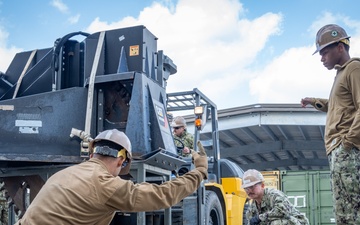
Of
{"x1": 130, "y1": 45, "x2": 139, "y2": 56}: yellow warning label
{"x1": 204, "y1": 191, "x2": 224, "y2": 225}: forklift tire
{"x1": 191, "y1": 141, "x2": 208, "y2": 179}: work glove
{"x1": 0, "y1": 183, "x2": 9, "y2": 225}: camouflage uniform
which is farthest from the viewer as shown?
{"x1": 204, "y1": 191, "x2": 224, "y2": 225}: forklift tire

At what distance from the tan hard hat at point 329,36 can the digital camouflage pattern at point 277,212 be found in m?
2.53

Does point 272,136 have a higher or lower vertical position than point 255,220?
higher

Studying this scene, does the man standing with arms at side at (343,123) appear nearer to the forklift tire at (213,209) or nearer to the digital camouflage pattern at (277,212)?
the digital camouflage pattern at (277,212)

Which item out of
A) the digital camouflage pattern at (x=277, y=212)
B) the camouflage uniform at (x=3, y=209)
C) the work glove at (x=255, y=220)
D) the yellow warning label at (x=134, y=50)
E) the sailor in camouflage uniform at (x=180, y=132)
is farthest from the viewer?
the sailor in camouflage uniform at (x=180, y=132)

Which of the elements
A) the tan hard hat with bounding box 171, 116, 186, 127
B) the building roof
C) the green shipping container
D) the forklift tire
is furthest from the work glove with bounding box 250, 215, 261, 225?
the green shipping container

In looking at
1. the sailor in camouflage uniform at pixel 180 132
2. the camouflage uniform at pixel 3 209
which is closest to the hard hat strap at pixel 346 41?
the sailor in camouflage uniform at pixel 180 132

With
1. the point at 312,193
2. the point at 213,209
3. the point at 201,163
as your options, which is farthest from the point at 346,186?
the point at 312,193

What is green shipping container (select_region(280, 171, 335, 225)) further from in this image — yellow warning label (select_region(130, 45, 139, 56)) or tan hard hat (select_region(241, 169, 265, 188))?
yellow warning label (select_region(130, 45, 139, 56))

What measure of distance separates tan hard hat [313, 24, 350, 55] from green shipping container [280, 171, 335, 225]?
42.3ft

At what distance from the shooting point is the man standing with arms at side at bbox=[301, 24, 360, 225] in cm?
355

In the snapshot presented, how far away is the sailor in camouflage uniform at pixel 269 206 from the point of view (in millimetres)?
5859

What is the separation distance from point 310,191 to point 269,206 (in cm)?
1091

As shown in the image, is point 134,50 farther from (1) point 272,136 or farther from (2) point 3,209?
(1) point 272,136

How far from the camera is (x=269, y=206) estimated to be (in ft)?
19.8
